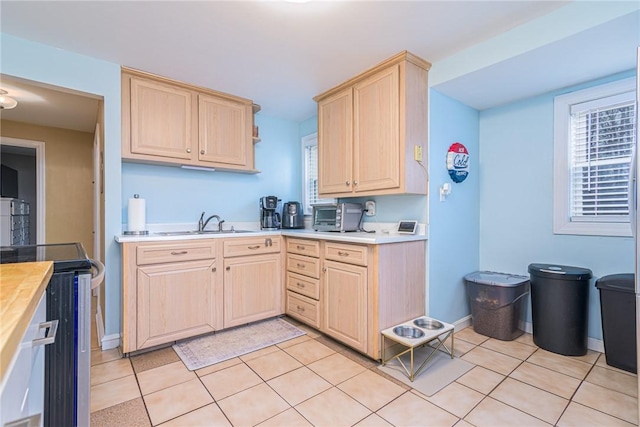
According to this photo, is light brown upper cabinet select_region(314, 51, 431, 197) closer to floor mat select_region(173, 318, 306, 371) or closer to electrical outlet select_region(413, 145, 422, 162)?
electrical outlet select_region(413, 145, 422, 162)

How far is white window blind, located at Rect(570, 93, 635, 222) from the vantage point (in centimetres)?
222

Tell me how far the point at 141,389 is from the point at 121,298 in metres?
0.81

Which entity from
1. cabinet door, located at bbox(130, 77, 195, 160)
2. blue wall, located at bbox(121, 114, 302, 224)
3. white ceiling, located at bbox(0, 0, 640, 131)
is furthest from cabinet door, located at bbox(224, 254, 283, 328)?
white ceiling, located at bbox(0, 0, 640, 131)

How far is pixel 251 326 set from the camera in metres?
2.85

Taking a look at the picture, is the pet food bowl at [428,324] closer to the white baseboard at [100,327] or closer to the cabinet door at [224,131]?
the cabinet door at [224,131]

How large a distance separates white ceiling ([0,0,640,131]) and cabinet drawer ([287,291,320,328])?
2.05 metres

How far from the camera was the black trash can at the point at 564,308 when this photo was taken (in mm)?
2230

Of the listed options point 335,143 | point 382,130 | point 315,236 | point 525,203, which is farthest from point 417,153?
point 525,203

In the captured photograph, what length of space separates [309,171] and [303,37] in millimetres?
1924

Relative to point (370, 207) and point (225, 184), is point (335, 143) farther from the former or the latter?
point (225, 184)

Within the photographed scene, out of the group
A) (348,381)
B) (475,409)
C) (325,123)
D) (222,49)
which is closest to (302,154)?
(325,123)

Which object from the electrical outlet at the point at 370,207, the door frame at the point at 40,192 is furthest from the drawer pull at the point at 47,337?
the door frame at the point at 40,192

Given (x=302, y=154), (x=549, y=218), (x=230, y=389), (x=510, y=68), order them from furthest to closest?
1. (x=302, y=154)
2. (x=549, y=218)
3. (x=510, y=68)
4. (x=230, y=389)

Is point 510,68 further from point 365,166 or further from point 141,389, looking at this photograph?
point 141,389
